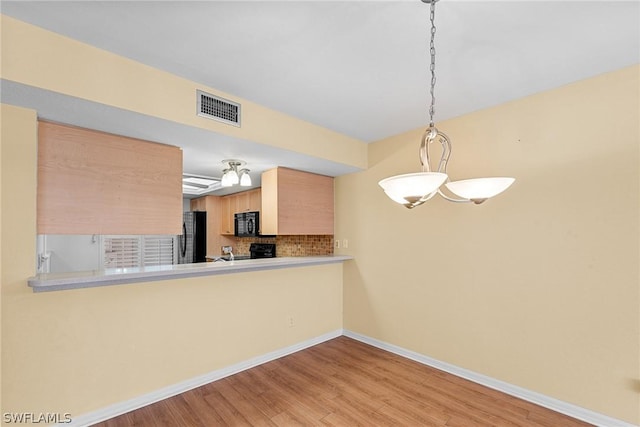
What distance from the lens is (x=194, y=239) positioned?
19.0 ft

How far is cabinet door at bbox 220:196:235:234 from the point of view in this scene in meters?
5.62

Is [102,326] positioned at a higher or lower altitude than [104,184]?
lower

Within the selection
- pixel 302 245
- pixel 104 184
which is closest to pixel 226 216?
pixel 302 245

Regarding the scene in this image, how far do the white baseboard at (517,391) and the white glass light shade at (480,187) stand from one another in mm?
1979

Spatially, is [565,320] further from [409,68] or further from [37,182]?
[37,182]

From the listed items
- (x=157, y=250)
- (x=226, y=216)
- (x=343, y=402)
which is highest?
(x=226, y=216)

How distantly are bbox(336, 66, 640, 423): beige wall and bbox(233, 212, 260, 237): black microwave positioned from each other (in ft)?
7.43

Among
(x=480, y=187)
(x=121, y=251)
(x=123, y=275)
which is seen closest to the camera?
(x=480, y=187)

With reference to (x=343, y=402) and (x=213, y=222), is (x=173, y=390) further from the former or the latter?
(x=213, y=222)

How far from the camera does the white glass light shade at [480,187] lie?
1.41 meters

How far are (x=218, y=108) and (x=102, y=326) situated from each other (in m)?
1.89

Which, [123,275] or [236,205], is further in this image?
[236,205]

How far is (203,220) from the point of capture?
586cm

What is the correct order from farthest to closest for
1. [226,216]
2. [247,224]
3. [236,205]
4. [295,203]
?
[226,216] → [236,205] → [247,224] → [295,203]
